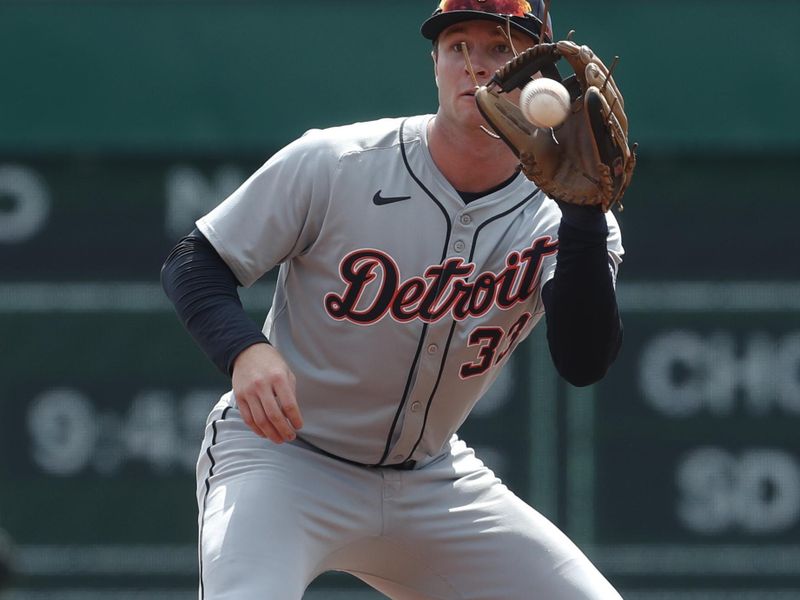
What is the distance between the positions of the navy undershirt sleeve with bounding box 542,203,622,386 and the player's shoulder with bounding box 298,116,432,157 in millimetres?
469

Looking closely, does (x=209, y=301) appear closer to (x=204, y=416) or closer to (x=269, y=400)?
(x=269, y=400)

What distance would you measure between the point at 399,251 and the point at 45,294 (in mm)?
3364

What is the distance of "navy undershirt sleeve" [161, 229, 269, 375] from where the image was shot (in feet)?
10.3

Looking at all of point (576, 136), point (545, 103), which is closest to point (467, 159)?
point (576, 136)

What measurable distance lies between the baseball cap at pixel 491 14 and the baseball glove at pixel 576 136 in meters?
0.22

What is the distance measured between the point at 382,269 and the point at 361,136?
0.92 ft

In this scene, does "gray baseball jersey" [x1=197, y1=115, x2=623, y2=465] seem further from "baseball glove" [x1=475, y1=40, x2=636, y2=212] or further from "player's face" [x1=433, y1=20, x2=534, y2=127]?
"baseball glove" [x1=475, y1=40, x2=636, y2=212]

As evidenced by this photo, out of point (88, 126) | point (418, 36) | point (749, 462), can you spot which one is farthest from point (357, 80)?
point (749, 462)

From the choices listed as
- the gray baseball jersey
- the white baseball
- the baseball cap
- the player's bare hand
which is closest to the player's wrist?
the white baseball

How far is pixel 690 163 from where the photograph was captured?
6.46m

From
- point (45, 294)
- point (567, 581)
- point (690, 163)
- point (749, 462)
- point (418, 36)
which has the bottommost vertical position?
point (567, 581)

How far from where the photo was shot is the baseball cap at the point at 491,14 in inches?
131

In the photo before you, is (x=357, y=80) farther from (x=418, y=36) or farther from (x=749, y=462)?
(x=749, y=462)

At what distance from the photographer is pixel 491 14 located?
3309mm
